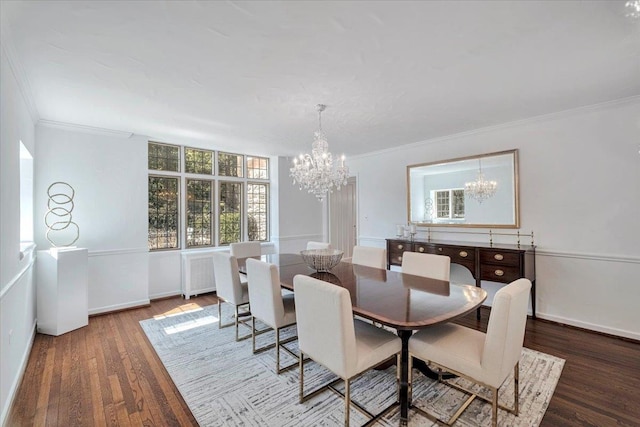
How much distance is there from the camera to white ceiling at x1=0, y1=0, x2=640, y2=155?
163 cm

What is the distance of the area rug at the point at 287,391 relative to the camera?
190 centimetres

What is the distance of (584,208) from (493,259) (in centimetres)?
108

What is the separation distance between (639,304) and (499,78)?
107 inches

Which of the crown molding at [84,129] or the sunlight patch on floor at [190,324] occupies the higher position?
the crown molding at [84,129]

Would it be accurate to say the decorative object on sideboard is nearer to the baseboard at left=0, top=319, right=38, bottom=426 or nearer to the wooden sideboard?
the baseboard at left=0, top=319, right=38, bottom=426

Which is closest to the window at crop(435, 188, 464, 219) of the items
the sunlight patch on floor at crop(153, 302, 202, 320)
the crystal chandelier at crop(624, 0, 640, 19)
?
the crystal chandelier at crop(624, 0, 640, 19)

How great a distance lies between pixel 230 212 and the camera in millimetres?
5410

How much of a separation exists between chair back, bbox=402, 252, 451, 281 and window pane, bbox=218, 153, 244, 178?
12.3ft

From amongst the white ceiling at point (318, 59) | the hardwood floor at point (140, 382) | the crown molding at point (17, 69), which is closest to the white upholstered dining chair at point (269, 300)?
the hardwood floor at point (140, 382)

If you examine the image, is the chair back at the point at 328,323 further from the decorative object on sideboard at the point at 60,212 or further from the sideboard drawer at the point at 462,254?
the decorative object on sideboard at the point at 60,212

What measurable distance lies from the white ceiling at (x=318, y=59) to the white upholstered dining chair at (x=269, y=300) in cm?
160

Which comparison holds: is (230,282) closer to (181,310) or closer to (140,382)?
(140,382)

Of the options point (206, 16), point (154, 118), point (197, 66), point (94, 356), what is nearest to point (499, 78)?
point (206, 16)

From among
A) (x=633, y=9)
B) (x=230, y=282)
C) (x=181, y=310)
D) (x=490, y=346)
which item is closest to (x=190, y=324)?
(x=181, y=310)
